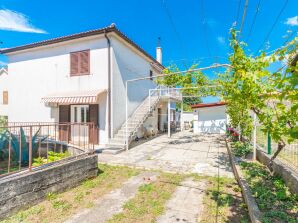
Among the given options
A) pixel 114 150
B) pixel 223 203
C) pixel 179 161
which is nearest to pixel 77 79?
pixel 114 150

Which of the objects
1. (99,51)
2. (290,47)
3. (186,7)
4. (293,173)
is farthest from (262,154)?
(99,51)

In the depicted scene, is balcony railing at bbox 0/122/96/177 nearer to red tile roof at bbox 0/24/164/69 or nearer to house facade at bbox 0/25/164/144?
house facade at bbox 0/25/164/144

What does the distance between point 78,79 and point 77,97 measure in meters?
2.49

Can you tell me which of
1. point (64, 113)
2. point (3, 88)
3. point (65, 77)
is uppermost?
point (65, 77)

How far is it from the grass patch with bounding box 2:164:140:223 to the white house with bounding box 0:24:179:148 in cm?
780

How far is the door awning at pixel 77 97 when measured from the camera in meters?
15.1

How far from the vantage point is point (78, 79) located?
17.5m

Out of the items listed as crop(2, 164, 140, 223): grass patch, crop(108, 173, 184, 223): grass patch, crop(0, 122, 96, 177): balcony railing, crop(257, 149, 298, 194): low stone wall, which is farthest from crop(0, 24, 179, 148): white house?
crop(257, 149, 298, 194): low stone wall

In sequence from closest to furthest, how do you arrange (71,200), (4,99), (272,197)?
(272,197)
(71,200)
(4,99)

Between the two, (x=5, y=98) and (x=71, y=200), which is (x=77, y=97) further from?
(x=5, y=98)

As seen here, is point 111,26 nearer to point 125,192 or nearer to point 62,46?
point 62,46

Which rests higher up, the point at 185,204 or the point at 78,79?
the point at 78,79

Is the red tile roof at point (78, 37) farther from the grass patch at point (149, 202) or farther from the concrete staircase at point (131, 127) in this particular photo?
the grass patch at point (149, 202)

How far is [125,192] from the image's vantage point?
722cm
